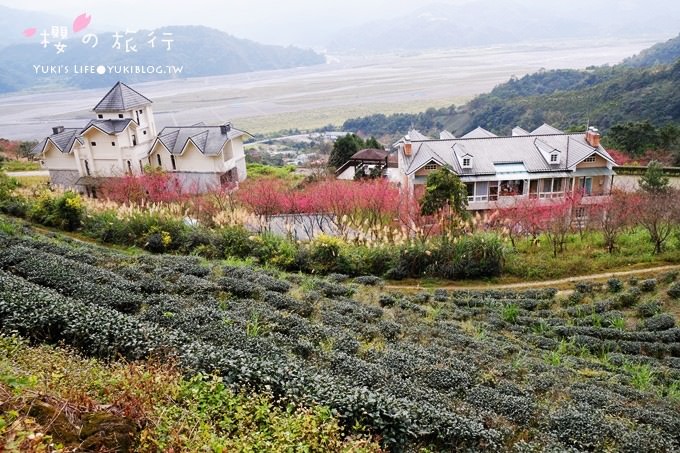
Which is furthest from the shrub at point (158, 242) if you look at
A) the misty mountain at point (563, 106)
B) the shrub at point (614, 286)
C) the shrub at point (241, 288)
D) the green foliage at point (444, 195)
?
the misty mountain at point (563, 106)

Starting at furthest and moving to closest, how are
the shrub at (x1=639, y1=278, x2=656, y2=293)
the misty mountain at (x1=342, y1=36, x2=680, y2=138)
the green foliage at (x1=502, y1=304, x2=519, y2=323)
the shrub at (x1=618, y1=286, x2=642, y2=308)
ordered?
the misty mountain at (x1=342, y1=36, x2=680, y2=138) < the shrub at (x1=639, y1=278, x2=656, y2=293) < the shrub at (x1=618, y1=286, x2=642, y2=308) < the green foliage at (x1=502, y1=304, x2=519, y2=323)

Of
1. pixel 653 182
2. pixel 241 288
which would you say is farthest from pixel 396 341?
pixel 653 182

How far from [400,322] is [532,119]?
4841 centimetres

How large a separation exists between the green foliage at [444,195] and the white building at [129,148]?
529 inches

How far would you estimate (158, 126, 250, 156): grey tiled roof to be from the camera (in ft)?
88.1

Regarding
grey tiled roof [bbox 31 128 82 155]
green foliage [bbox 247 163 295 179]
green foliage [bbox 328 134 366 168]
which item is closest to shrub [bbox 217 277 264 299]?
grey tiled roof [bbox 31 128 82 155]

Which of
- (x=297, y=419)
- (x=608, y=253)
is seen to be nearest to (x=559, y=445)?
(x=297, y=419)

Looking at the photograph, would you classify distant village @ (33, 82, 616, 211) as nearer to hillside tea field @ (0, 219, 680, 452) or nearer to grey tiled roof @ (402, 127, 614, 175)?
grey tiled roof @ (402, 127, 614, 175)

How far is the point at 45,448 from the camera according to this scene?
3.39 meters

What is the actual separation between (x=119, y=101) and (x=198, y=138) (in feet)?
14.2

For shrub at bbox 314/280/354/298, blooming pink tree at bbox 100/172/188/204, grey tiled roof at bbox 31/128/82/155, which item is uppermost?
grey tiled roof at bbox 31/128/82/155

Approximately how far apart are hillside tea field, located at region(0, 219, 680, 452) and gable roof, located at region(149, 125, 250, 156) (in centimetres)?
1444

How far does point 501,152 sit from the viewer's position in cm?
2309

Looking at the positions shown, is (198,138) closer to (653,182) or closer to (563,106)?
(653,182)
